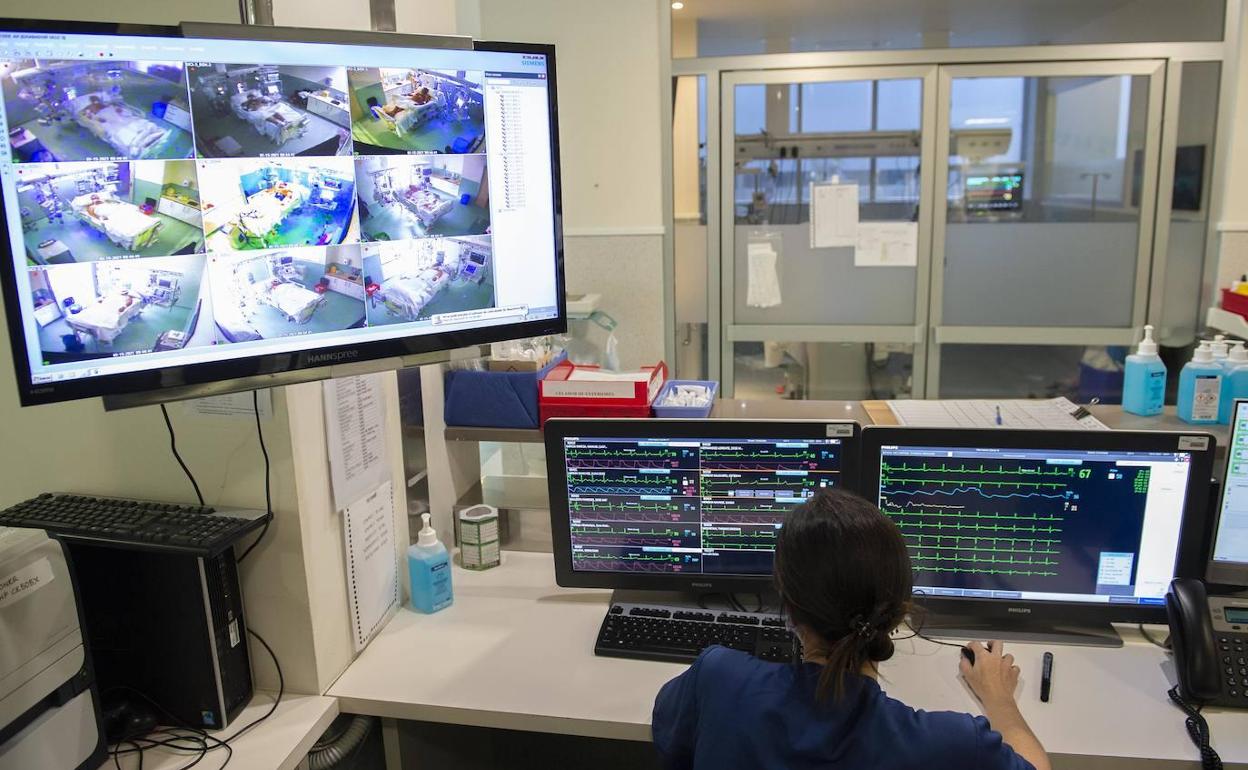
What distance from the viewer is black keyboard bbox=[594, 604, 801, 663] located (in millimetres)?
1525

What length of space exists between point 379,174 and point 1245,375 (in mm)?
1776

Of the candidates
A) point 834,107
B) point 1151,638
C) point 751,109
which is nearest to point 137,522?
point 1151,638

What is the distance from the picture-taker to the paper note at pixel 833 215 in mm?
3564

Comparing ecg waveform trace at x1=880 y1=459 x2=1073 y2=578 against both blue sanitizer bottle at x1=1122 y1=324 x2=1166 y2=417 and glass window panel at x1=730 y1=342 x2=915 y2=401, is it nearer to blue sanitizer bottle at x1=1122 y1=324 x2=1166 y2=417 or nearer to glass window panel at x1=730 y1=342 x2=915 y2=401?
blue sanitizer bottle at x1=1122 y1=324 x2=1166 y2=417

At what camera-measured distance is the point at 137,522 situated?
134cm

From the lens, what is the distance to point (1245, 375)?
6.05 feet

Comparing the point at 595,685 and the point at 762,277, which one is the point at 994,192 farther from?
the point at 595,685

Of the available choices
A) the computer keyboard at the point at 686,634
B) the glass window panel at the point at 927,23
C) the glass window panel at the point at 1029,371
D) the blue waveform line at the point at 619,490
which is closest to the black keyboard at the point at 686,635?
the computer keyboard at the point at 686,634

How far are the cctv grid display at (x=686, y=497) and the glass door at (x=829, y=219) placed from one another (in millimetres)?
2097

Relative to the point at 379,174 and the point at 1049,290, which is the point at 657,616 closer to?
the point at 379,174

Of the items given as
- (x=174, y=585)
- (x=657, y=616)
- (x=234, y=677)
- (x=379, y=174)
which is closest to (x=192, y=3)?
(x=379, y=174)

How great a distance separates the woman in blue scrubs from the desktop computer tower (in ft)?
2.45

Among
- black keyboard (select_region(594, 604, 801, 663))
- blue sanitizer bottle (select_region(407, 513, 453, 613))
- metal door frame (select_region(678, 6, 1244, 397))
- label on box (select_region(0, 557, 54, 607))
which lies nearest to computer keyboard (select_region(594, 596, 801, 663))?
black keyboard (select_region(594, 604, 801, 663))

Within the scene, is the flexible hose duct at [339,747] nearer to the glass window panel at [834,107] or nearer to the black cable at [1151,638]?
the black cable at [1151,638]
